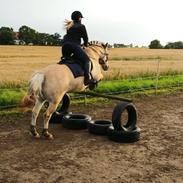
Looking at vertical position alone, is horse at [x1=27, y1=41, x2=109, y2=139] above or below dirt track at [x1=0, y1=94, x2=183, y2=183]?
above

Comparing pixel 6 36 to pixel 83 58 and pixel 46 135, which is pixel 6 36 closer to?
pixel 83 58

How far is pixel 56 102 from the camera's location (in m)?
7.95

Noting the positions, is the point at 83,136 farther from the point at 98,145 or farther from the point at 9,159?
the point at 9,159

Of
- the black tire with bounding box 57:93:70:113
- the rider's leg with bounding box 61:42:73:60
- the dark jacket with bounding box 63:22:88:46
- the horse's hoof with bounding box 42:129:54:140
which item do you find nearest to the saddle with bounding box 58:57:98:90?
the rider's leg with bounding box 61:42:73:60

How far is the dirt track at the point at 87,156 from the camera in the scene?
6.01 m

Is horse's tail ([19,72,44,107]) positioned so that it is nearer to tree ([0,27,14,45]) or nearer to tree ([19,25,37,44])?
tree ([0,27,14,45])

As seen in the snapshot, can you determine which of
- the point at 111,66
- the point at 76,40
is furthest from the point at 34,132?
the point at 111,66

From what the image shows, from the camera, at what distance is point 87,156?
7074 millimetres

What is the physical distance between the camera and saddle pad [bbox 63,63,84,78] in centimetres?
823

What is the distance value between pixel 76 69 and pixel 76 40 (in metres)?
0.69

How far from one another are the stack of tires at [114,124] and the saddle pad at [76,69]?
1.13 m

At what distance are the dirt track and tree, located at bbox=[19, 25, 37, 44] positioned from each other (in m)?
70.7

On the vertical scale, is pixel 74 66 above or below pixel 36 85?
above

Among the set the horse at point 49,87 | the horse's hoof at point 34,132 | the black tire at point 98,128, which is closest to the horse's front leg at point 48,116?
the horse at point 49,87
